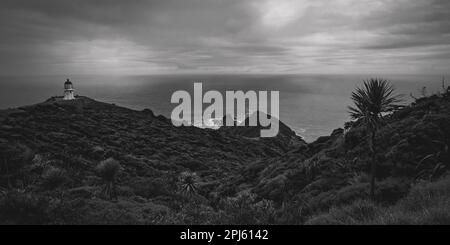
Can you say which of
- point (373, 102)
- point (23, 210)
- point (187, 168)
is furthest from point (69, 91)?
point (373, 102)

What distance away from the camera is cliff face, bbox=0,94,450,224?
49.3 feet

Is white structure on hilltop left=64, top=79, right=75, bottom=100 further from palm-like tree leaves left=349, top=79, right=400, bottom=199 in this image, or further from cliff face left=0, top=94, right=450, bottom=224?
palm-like tree leaves left=349, top=79, right=400, bottom=199

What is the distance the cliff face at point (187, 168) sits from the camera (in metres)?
15.0

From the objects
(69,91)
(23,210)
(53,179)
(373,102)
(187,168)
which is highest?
(69,91)

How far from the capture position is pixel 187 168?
166 feet

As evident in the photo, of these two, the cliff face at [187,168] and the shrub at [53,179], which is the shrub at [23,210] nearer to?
the cliff face at [187,168]

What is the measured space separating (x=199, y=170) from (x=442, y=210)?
42933 mm

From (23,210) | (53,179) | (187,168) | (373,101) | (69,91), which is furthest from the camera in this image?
(69,91)

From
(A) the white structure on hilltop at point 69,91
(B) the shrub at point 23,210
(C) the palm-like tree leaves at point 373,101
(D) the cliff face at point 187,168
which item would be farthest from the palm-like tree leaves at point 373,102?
(A) the white structure on hilltop at point 69,91

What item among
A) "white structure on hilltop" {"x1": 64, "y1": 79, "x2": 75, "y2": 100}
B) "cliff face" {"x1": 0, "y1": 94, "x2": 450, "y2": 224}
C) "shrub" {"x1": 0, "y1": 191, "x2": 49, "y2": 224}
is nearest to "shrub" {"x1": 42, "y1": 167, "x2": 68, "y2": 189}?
"cliff face" {"x1": 0, "y1": 94, "x2": 450, "y2": 224}

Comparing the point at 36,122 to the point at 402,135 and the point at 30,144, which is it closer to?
the point at 30,144

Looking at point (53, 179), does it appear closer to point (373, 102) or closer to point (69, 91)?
point (373, 102)
